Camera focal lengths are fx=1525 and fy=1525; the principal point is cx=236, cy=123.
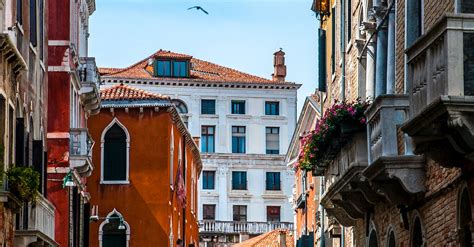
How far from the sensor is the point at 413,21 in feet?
69.4

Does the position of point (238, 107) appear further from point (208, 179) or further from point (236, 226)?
point (236, 226)

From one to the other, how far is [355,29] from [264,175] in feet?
208

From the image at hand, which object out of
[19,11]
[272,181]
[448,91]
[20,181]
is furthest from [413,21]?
[272,181]

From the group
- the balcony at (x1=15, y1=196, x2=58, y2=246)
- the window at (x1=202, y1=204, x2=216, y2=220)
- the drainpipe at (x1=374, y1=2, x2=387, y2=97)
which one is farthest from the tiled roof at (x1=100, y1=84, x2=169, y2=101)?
the window at (x1=202, y1=204, x2=216, y2=220)

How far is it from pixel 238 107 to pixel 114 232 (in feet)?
141

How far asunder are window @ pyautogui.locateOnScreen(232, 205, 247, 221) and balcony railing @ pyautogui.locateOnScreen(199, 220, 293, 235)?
1.29 metres

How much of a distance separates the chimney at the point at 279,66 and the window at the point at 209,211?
8995 millimetres

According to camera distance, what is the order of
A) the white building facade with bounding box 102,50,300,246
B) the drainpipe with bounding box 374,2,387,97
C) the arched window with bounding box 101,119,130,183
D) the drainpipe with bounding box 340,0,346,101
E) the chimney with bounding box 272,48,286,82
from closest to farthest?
1. the drainpipe with bounding box 374,2,387,97
2. the drainpipe with bounding box 340,0,346,101
3. the arched window with bounding box 101,119,130,183
4. the white building facade with bounding box 102,50,300,246
5. the chimney with bounding box 272,48,286,82

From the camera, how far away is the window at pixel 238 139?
9156 centimetres

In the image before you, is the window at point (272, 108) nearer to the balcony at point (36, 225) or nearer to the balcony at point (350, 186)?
the balcony at point (350, 186)

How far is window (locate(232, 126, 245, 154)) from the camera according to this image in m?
91.6

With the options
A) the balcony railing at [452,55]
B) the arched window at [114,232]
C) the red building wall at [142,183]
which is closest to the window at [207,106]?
the red building wall at [142,183]

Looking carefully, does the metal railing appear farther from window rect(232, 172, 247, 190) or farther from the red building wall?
window rect(232, 172, 247, 190)

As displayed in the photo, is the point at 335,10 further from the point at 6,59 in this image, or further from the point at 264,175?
the point at 264,175
